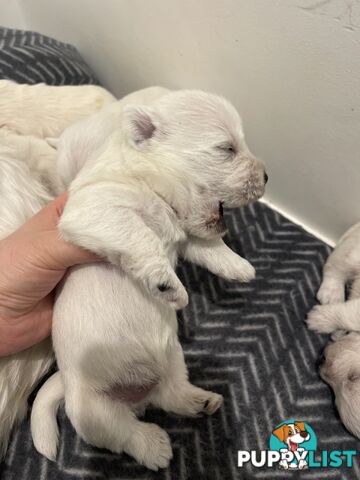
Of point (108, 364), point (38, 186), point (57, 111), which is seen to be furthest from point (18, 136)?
point (108, 364)

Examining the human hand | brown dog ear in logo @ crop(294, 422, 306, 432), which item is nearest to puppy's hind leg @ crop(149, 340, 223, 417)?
brown dog ear in logo @ crop(294, 422, 306, 432)

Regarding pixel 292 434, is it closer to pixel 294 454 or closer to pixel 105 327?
pixel 294 454

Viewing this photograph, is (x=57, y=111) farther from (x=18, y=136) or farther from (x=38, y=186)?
(x=38, y=186)

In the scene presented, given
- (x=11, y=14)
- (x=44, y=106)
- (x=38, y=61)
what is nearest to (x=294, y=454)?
(x=44, y=106)

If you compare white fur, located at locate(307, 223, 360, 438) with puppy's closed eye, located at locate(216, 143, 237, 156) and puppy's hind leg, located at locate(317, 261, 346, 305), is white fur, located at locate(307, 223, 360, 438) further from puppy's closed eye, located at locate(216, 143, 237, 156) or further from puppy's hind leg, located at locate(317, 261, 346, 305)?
puppy's closed eye, located at locate(216, 143, 237, 156)

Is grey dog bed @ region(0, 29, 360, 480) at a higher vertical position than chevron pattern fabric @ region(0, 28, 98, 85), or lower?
lower

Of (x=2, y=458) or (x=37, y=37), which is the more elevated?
(x=37, y=37)

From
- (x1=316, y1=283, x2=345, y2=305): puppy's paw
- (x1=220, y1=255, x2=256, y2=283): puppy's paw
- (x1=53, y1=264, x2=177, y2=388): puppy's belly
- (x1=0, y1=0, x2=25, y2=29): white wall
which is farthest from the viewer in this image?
(x1=0, y1=0, x2=25, y2=29): white wall

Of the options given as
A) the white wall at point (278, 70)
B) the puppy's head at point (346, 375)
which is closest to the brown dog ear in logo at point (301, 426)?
the puppy's head at point (346, 375)
